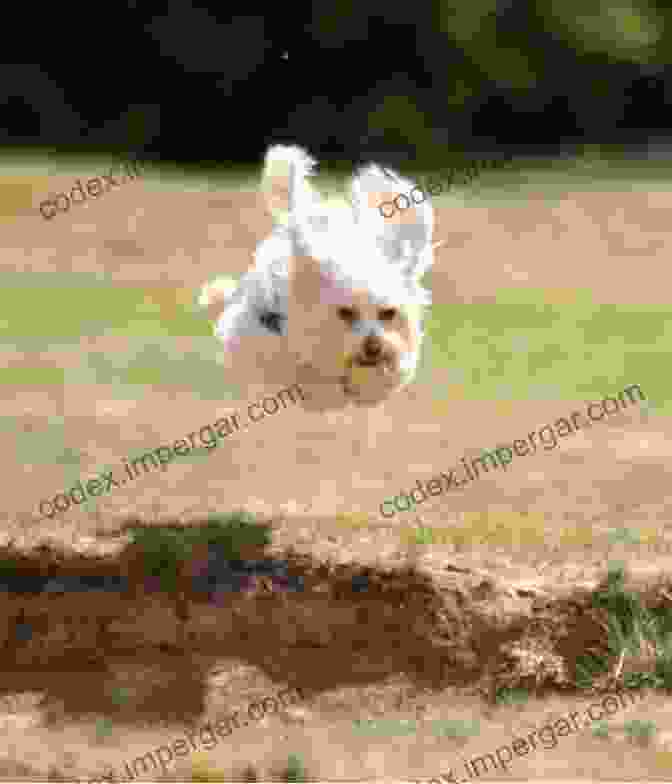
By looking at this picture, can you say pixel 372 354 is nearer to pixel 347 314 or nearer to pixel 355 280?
pixel 347 314

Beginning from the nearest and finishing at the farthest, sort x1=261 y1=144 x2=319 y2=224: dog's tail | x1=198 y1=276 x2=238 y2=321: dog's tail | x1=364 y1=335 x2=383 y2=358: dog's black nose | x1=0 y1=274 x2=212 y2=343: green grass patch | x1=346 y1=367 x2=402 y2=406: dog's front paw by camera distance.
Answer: x1=364 y1=335 x2=383 y2=358: dog's black nose, x1=346 y1=367 x2=402 y2=406: dog's front paw, x1=261 y1=144 x2=319 y2=224: dog's tail, x1=198 y1=276 x2=238 y2=321: dog's tail, x1=0 y1=274 x2=212 y2=343: green grass patch

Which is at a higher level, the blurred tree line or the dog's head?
the blurred tree line

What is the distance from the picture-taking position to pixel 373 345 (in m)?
8.59

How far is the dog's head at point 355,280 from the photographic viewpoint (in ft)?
28.3

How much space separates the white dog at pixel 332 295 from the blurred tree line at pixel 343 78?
14883 millimetres

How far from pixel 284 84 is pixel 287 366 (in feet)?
53.3

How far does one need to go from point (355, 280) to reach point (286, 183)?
33.3 inches

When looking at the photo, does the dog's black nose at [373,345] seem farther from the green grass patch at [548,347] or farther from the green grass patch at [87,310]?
the green grass patch at [87,310]

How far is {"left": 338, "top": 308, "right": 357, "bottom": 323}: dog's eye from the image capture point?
340 inches

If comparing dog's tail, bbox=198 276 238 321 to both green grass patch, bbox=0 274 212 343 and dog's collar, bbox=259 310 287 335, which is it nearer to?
dog's collar, bbox=259 310 287 335

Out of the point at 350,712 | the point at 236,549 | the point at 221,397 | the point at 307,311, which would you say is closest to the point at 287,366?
the point at 307,311

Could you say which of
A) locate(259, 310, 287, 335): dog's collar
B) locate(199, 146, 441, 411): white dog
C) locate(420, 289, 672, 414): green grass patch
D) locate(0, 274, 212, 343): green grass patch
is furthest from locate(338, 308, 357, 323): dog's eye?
locate(0, 274, 212, 343): green grass patch

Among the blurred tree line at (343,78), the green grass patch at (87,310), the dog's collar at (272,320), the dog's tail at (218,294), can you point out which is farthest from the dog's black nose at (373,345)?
the blurred tree line at (343,78)

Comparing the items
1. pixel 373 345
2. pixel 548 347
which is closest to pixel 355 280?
pixel 373 345
